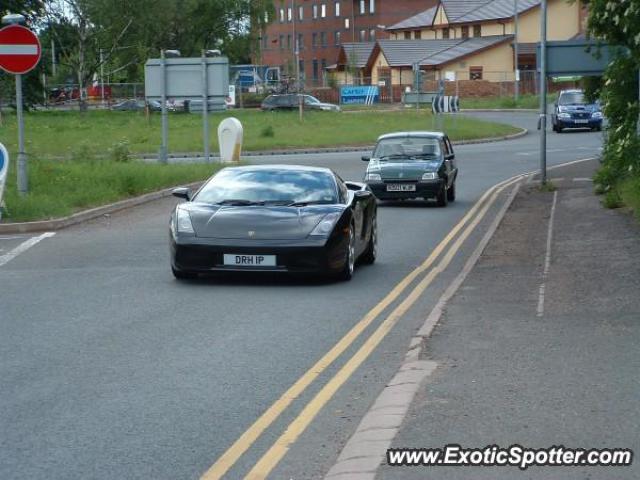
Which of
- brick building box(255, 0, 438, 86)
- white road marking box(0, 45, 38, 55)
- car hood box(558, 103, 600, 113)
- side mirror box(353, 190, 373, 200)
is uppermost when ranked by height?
brick building box(255, 0, 438, 86)

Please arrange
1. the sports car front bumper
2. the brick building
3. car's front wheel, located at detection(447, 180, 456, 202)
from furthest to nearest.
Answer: the brick building < car's front wheel, located at detection(447, 180, 456, 202) < the sports car front bumper

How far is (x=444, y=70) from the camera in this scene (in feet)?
334

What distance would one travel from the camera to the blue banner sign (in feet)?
323

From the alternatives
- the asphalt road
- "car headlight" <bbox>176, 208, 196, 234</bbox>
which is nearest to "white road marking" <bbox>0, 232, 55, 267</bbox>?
the asphalt road

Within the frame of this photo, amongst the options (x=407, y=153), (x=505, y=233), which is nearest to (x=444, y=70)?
(x=407, y=153)

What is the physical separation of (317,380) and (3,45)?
14.1 m

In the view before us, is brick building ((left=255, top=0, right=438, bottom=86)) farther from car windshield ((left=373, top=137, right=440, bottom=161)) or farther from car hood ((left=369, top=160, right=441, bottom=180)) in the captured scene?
car hood ((left=369, top=160, right=441, bottom=180))

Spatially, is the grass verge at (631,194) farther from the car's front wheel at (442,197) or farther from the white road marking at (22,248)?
the white road marking at (22,248)

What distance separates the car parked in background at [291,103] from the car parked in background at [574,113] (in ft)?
78.6

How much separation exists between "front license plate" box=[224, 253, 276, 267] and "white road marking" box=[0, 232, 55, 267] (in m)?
3.62

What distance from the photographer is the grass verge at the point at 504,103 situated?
8438 cm

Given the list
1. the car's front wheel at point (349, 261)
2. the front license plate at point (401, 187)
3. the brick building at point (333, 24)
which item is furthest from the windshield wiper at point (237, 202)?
the brick building at point (333, 24)

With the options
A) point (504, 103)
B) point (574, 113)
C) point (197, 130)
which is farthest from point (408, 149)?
point (504, 103)

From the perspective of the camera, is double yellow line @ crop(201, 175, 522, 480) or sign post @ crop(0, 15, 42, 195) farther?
sign post @ crop(0, 15, 42, 195)
